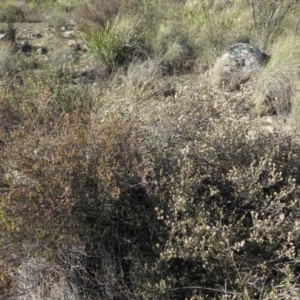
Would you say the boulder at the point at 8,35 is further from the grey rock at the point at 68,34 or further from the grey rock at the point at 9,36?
the grey rock at the point at 68,34

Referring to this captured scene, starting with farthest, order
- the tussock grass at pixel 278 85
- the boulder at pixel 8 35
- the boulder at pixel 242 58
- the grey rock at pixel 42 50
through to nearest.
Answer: the boulder at pixel 8 35 → the grey rock at pixel 42 50 → the boulder at pixel 242 58 → the tussock grass at pixel 278 85

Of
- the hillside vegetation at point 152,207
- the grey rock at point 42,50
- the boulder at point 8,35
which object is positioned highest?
the hillside vegetation at point 152,207

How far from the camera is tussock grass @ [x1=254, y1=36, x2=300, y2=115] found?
474 cm

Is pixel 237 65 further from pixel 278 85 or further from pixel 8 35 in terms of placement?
pixel 8 35

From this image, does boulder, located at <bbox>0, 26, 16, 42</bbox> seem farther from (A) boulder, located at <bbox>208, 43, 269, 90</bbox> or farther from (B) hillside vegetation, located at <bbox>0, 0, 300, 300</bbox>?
(B) hillside vegetation, located at <bbox>0, 0, 300, 300</bbox>

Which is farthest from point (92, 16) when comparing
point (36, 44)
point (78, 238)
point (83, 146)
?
point (78, 238)

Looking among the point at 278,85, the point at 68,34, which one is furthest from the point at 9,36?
the point at 278,85

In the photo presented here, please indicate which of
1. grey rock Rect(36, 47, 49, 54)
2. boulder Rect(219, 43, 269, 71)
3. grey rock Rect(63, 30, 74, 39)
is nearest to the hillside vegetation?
boulder Rect(219, 43, 269, 71)

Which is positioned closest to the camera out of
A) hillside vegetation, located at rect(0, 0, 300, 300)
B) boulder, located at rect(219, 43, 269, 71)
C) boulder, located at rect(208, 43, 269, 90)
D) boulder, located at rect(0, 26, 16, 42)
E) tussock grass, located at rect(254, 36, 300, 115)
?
hillside vegetation, located at rect(0, 0, 300, 300)

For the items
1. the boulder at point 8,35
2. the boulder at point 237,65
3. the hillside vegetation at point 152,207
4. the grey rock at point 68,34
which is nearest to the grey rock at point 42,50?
the boulder at point 8,35

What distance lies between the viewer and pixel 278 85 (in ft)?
15.8

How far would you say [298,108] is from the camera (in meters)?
4.38

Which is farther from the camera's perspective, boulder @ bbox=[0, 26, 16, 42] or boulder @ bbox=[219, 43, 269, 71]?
boulder @ bbox=[0, 26, 16, 42]

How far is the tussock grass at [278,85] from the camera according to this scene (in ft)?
15.6
